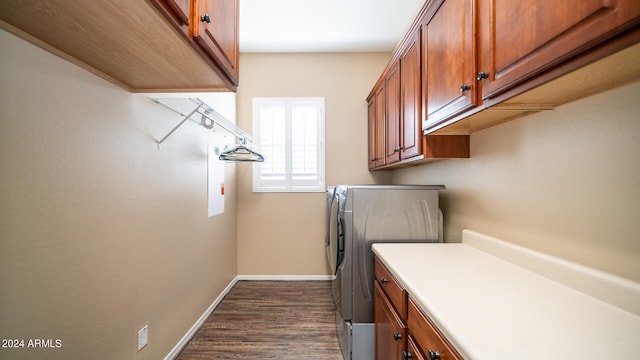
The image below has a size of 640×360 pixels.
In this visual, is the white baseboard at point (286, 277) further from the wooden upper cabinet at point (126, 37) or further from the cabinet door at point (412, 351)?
the wooden upper cabinet at point (126, 37)

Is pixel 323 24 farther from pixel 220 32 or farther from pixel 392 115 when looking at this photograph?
pixel 220 32

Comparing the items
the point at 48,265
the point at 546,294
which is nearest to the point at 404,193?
the point at 546,294

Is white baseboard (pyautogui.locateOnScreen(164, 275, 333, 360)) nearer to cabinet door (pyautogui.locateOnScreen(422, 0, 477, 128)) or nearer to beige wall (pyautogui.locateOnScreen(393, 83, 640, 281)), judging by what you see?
beige wall (pyautogui.locateOnScreen(393, 83, 640, 281))

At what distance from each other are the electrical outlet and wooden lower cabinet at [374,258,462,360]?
1.41 metres

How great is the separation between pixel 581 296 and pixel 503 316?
41 centimetres

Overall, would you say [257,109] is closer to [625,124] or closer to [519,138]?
[519,138]

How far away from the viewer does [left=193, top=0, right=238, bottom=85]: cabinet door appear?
102cm

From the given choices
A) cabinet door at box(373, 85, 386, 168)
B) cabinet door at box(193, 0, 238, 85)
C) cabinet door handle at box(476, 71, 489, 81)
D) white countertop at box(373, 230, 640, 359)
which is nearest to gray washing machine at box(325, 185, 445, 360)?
white countertop at box(373, 230, 640, 359)

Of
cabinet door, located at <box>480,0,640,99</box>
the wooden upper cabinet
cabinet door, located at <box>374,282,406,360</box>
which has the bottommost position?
cabinet door, located at <box>374,282,406,360</box>

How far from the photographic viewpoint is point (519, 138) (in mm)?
1226

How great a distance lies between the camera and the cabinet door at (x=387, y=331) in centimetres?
113

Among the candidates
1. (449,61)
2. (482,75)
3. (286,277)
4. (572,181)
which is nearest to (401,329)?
(572,181)

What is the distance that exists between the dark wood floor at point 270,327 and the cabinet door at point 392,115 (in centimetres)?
161

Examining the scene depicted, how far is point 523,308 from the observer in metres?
0.81
